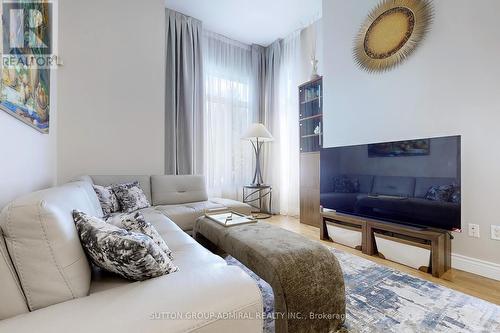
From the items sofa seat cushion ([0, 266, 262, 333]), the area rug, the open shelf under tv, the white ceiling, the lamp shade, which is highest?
the white ceiling

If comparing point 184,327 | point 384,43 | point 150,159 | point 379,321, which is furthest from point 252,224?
point 384,43

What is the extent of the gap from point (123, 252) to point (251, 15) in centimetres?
376

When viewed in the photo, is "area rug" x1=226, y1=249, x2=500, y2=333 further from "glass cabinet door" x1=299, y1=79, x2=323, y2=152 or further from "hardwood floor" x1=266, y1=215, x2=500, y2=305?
"glass cabinet door" x1=299, y1=79, x2=323, y2=152

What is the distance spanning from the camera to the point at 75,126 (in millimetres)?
2756

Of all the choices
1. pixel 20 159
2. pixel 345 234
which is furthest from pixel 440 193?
pixel 20 159

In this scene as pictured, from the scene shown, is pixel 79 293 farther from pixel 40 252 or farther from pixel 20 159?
pixel 20 159

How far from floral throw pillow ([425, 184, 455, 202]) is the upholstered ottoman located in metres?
1.24

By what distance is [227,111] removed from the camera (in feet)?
13.6

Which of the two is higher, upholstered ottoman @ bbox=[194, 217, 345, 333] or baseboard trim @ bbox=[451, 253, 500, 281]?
upholstered ottoman @ bbox=[194, 217, 345, 333]

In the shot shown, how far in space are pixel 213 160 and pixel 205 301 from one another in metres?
3.37

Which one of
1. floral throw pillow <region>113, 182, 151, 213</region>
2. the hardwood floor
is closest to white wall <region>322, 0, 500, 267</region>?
the hardwood floor

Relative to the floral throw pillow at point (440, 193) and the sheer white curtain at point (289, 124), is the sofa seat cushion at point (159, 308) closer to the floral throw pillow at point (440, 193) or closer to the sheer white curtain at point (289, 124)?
the floral throw pillow at point (440, 193)

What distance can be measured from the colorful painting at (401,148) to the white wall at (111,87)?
2608 mm

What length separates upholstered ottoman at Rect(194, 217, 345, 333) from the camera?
1.09 m
